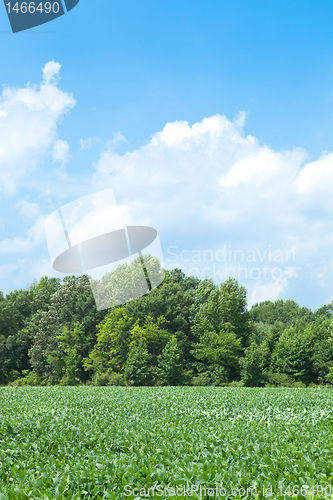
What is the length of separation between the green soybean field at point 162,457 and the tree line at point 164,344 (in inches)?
1217

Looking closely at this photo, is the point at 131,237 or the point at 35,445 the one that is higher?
the point at 131,237

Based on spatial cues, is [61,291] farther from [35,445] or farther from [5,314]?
[35,445]

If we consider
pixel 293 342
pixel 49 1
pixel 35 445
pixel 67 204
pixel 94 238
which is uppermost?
pixel 49 1

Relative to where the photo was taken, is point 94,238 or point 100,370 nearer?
point 94,238

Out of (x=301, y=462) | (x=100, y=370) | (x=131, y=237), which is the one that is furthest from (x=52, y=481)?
(x=100, y=370)

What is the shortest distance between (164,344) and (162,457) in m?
40.5

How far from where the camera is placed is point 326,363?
42969 mm

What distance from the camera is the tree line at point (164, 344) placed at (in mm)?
41438

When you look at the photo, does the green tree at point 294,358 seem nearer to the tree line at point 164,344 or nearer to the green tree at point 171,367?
the tree line at point 164,344

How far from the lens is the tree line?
41438 millimetres

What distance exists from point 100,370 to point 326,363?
2794cm

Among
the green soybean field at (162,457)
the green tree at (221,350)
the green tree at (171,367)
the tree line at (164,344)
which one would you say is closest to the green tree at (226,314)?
the tree line at (164,344)

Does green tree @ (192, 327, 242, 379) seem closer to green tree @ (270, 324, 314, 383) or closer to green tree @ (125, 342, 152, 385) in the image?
green tree @ (270, 324, 314, 383)

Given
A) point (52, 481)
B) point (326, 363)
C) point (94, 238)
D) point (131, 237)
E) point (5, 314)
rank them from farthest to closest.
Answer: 1. point (5, 314)
2. point (326, 363)
3. point (131, 237)
4. point (94, 238)
5. point (52, 481)
